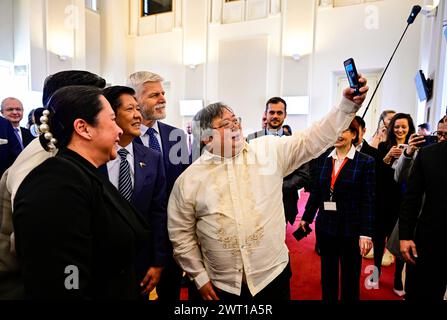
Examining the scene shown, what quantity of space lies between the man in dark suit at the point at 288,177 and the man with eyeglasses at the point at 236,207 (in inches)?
29.1

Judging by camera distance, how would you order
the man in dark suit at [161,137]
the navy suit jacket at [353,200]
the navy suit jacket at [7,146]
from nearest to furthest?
the man in dark suit at [161,137], the navy suit jacket at [353,200], the navy suit jacket at [7,146]

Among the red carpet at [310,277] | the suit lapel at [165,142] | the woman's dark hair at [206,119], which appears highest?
the woman's dark hair at [206,119]

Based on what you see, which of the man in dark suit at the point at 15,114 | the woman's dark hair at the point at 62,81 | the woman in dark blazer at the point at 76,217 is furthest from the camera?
the man in dark suit at the point at 15,114

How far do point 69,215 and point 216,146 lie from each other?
72cm

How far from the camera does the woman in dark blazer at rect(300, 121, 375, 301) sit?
188 cm

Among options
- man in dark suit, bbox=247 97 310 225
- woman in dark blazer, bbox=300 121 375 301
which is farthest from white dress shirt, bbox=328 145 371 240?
man in dark suit, bbox=247 97 310 225

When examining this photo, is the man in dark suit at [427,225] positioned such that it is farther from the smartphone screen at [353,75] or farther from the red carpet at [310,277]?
the red carpet at [310,277]

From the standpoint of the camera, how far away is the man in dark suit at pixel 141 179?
1343 millimetres

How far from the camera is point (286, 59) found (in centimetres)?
693

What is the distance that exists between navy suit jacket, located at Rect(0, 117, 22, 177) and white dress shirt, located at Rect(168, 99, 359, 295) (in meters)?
2.24

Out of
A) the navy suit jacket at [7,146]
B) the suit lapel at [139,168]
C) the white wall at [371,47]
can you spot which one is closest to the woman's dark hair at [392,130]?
the suit lapel at [139,168]

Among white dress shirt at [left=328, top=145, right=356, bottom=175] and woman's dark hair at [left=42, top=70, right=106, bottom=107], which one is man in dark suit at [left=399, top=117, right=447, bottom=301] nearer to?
white dress shirt at [left=328, top=145, right=356, bottom=175]

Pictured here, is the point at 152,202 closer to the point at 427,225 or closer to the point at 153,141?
the point at 153,141

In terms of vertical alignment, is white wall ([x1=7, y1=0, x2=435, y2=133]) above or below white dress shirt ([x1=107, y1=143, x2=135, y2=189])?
above
